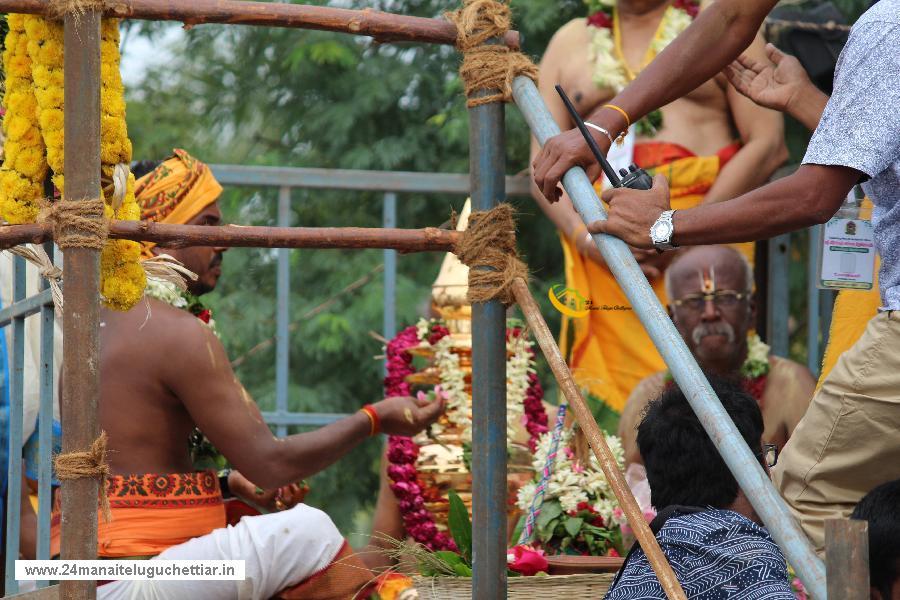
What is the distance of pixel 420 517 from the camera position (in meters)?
4.66

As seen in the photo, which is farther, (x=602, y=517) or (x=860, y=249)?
(x=602, y=517)

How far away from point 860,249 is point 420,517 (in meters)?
1.94

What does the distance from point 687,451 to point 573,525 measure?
3.31 feet

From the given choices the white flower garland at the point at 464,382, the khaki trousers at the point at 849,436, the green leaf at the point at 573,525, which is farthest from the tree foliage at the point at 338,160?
the khaki trousers at the point at 849,436

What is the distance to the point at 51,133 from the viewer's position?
8.76ft

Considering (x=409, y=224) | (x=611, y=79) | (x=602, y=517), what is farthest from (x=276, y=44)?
(x=602, y=517)

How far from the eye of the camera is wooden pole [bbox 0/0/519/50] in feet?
8.51

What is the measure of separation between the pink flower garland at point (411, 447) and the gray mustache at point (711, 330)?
68 centimetres

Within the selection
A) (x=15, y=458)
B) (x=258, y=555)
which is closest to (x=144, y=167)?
(x=258, y=555)

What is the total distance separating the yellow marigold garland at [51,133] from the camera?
2664 millimetres

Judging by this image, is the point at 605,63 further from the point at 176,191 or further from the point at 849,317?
the point at 849,317

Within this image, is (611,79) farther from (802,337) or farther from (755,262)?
(802,337)

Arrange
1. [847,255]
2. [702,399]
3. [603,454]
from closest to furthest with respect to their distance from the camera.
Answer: [702,399], [603,454], [847,255]

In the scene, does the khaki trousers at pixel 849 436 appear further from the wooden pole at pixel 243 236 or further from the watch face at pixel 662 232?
the wooden pole at pixel 243 236
